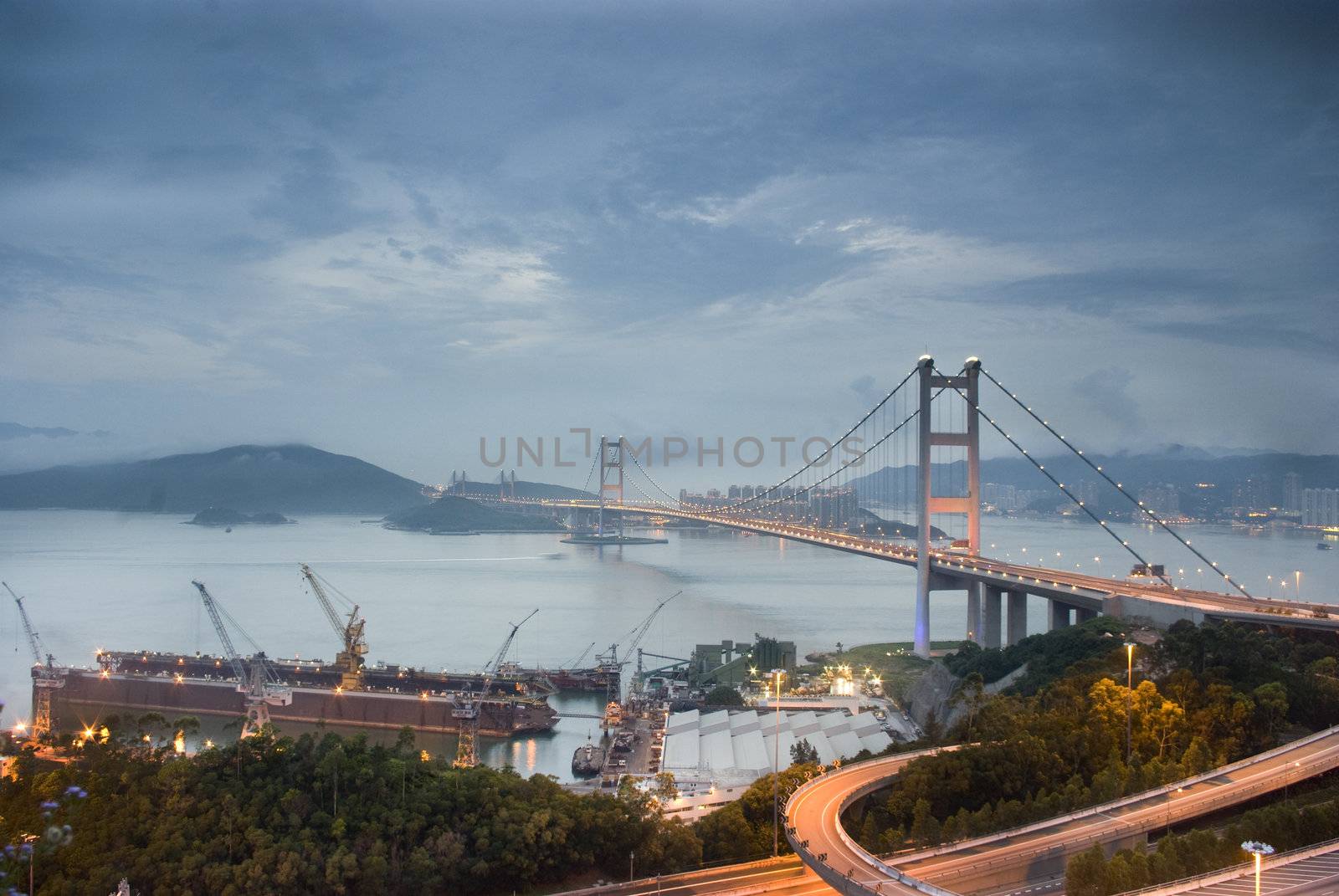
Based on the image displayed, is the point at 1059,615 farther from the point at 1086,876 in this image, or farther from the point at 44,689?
the point at 44,689

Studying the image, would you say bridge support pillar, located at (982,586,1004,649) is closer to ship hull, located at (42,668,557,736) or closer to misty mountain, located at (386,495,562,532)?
ship hull, located at (42,668,557,736)

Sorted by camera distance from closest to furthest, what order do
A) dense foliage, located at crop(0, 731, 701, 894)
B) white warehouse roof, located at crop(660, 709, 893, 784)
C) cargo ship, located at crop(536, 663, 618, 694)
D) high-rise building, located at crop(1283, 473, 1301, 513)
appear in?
dense foliage, located at crop(0, 731, 701, 894)
white warehouse roof, located at crop(660, 709, 893, 784)
cargo ship, located at crop(536, 663, 618, 694)
high-rise building, located at crop(1283, 473, 1301, 513)

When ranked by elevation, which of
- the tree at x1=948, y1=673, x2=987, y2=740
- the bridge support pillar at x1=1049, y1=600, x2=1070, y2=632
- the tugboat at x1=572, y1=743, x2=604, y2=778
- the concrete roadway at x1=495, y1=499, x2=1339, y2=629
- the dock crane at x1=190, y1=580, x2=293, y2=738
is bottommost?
the tugboat at x1=572, y1=743, x2=604, y2=778

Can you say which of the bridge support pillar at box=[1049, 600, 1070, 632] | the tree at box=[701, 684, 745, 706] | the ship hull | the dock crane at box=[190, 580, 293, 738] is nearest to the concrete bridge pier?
the bridge support pillar at box=[1049, 600, 1070, 632]

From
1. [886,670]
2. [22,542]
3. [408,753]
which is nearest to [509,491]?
[22,542]

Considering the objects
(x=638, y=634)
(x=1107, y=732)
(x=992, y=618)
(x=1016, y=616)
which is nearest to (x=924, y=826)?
(x=1107, y=732)

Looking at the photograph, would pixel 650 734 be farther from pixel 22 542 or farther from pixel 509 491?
pixel 509 491
